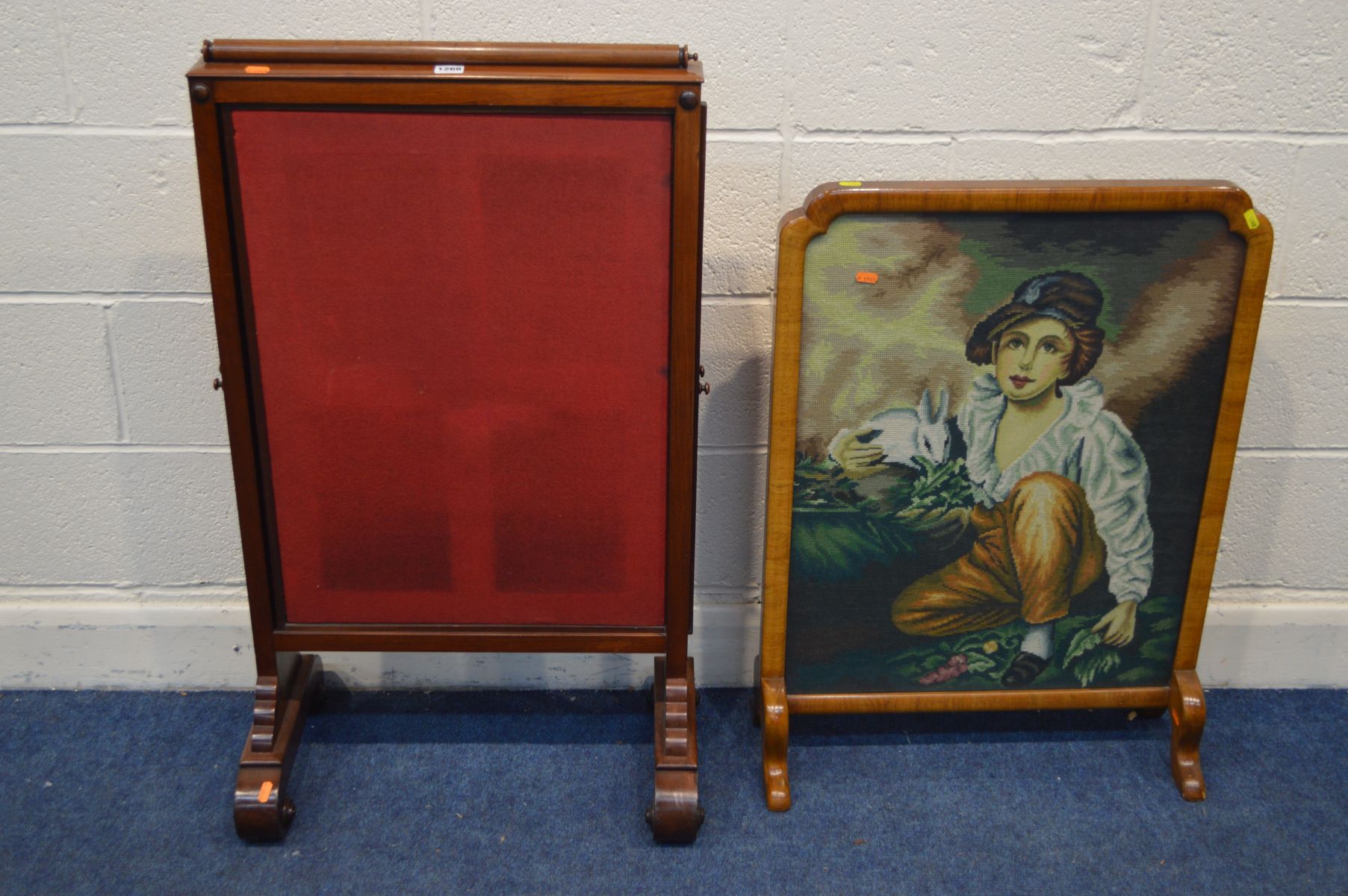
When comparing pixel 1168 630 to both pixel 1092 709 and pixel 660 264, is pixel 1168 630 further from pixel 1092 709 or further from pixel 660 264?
pixel 660 264

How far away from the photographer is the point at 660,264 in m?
1.42

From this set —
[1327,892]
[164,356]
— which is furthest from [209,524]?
[1327,892]

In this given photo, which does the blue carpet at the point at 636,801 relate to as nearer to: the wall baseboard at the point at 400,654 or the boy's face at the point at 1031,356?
the wall baseboard at the point at 400,654

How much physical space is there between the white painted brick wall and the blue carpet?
0.43ft

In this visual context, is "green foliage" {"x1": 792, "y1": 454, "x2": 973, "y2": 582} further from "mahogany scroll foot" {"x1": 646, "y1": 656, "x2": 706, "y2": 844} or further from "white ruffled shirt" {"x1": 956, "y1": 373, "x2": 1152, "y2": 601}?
"mahogany scroll foot" {"x1": 646, "y1": 656, "x2": 706, "y2": 844}

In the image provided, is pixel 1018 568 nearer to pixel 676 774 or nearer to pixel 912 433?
pixel 912 433

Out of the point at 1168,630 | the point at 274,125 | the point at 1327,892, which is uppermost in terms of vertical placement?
the point at 274,125

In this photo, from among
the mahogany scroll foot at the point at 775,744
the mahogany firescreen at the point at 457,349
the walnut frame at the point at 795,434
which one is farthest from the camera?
the mahogany scroll foot at the point at 775,744

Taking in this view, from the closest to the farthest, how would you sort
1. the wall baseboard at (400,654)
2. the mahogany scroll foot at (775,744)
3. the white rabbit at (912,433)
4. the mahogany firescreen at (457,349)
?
the mahogany firescreen at (457,349)
the white rabbit at (912,433)
the mahogany scroll foot at (775,744)
the wall baseboard at (400,654)

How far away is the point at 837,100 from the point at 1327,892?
128 centimetres

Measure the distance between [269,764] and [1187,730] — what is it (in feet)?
4.45

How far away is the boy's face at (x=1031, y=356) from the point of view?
1.57 metres

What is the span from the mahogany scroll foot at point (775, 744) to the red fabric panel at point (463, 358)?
8.9 inches

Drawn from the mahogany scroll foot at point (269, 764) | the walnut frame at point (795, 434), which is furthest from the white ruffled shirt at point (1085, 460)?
the mahogany scroll foot at point (269, 764)
